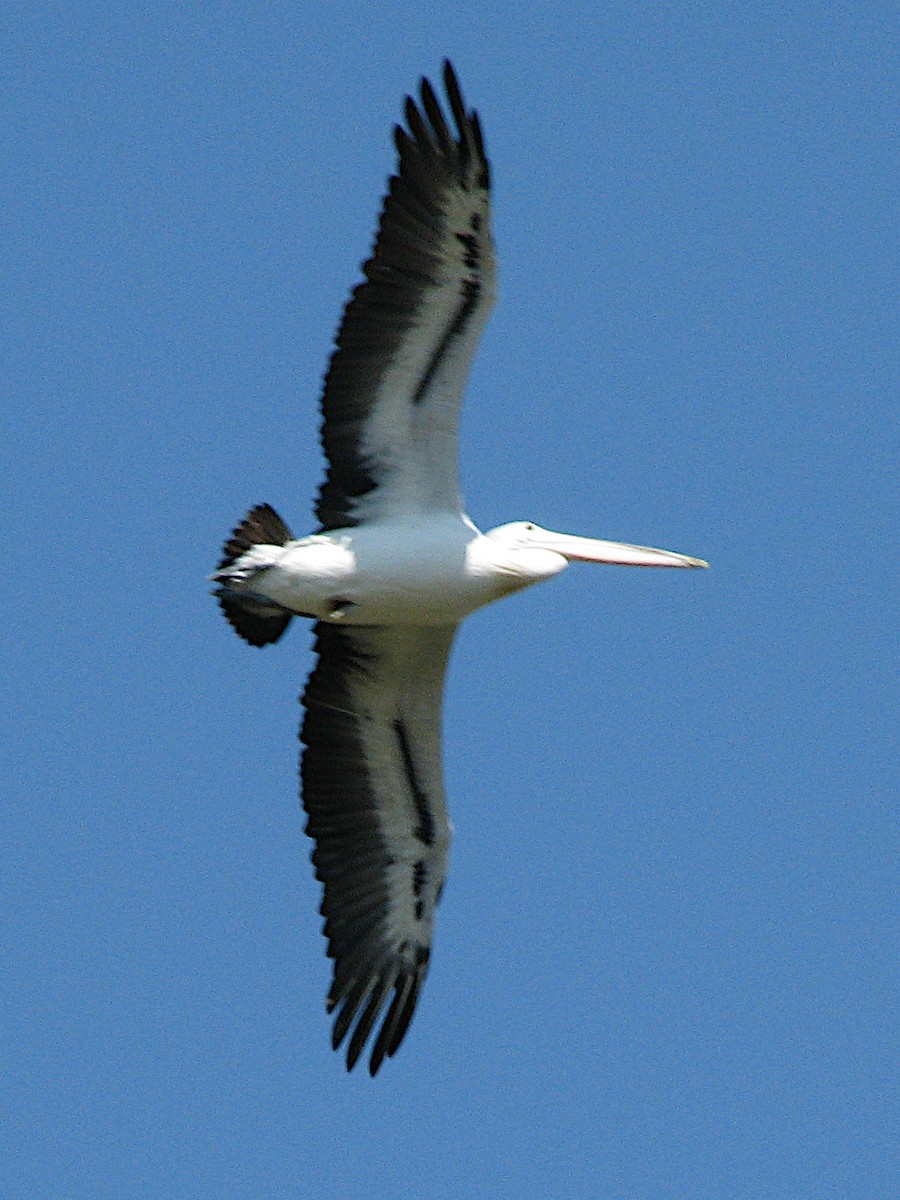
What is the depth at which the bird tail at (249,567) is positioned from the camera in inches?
492

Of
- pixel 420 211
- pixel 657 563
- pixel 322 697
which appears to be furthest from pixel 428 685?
pixel 420 211

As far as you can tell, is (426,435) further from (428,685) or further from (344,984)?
(344,984)

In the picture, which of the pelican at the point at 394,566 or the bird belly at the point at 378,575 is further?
the bird belly at the point at 378,575

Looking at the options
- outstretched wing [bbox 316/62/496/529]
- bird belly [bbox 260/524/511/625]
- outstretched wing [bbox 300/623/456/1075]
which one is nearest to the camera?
outstretched wing [bbox 316/62/496/529]

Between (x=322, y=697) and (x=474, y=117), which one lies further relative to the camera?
(x=322, y=697)

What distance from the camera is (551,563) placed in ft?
41.8

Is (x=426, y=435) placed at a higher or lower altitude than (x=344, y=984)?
higher

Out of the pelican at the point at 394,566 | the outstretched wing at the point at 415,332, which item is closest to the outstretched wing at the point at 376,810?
the pelican at the point at 394,566

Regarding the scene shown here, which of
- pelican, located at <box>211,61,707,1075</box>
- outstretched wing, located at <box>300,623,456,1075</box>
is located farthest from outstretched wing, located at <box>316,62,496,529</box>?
outstretched wing, located at <box>300,623,456,1075</box>

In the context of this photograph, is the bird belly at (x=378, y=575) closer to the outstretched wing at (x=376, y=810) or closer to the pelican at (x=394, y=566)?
the pelican at (x=394, y=566)

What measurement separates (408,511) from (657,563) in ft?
5.43

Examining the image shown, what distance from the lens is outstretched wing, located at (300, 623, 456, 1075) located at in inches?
516

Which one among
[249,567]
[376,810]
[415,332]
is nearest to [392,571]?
[249,567]

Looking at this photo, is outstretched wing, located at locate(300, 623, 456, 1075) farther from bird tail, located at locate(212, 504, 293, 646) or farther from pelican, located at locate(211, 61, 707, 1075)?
bird tail, located at locate(212, 504, 293, 646)
